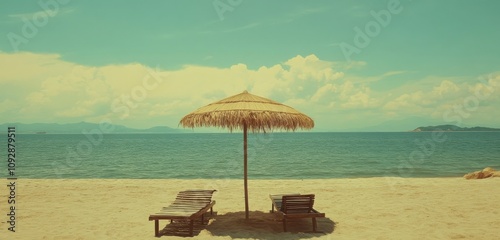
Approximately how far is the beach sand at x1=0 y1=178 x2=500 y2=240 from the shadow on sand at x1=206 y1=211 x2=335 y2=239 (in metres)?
0.02

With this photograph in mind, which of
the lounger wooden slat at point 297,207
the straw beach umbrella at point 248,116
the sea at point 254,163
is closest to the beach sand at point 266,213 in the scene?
the lounger wooden slat at point 297,207

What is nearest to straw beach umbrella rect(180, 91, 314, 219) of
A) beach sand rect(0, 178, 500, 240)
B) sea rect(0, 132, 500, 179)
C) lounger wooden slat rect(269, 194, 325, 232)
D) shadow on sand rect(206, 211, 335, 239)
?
sea rect(0, 132, 500, 179)

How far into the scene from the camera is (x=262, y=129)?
7445 millimetres

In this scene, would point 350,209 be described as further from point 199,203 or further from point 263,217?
point 199,203

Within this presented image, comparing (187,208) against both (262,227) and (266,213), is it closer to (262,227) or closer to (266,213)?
(262,227)

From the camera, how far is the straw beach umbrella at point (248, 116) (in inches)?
260

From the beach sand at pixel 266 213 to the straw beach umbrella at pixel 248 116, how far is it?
194 centimetres

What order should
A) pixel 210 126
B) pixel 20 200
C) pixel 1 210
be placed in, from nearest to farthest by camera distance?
pixel 210 126 → pixel 1 210 → pixel 20 200

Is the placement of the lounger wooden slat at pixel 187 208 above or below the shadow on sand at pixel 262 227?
above

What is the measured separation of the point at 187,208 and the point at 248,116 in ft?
7.49

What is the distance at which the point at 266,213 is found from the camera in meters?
8.63

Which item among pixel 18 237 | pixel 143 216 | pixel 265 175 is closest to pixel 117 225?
pixel 143 216

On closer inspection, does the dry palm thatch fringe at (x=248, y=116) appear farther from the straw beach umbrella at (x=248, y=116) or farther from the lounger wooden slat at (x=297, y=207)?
the lounger wooden slat at (x=297, y=207)

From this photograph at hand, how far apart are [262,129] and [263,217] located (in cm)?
221
